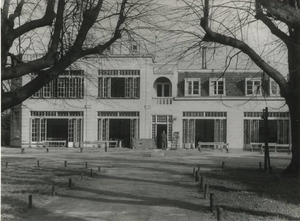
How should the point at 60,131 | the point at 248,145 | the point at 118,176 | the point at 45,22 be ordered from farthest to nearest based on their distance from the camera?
the point at 60,131 → the point at 248,145 → the point at 118,176 → the point at 45,22

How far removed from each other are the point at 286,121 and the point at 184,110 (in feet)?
28.0

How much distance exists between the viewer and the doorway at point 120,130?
35250mm

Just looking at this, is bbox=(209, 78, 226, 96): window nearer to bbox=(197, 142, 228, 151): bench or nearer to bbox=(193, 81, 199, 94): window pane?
bbox=(193, 81, 199, 94): window pane

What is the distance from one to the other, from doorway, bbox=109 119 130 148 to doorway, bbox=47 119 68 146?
4027mm

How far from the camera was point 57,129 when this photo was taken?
3553cm

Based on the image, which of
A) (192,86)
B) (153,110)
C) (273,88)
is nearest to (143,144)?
(153,110)

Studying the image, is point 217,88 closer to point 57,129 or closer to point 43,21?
point 57,129

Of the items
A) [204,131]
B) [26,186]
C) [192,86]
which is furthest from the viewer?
[204,131]

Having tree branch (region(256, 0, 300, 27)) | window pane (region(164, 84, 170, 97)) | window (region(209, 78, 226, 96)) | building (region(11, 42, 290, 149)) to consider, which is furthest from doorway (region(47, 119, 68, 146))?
tree branch (region(256, 0, 300, 27))

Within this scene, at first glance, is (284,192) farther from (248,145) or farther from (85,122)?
(85,122)

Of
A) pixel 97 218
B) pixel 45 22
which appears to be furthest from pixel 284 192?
pixel 45 22

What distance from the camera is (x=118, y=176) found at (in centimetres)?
1527

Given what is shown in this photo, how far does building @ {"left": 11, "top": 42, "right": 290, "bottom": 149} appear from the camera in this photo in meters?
33.5

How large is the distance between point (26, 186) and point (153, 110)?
22.3 metres
